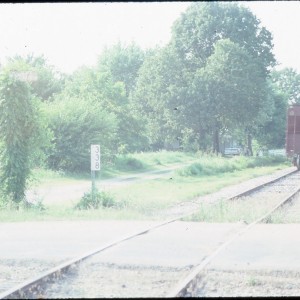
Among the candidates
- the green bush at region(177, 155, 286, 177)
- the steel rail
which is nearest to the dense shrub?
the green bush at region(177, 155, 286, 177)

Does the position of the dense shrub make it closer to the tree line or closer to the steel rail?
the tree line

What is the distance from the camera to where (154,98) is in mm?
38406

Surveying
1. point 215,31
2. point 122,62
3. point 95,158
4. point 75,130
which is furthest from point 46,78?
point 95,158

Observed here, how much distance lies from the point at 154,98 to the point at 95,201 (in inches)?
913

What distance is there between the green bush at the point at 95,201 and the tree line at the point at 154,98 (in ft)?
5.23

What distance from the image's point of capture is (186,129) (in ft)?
131

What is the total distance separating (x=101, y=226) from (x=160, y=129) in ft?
93.9

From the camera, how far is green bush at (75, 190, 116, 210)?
51.2 ft

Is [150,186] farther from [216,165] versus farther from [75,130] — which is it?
[216,165]

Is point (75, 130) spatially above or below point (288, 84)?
below

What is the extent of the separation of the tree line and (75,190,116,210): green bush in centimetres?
159

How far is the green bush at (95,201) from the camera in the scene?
15.6 m

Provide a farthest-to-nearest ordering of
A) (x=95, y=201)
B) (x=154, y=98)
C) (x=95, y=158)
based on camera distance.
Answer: (x=154, y=98)
(x=95, y=201)
(x=95, y=158)

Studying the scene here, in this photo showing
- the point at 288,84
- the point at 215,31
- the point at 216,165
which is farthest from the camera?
the point at 288,84
